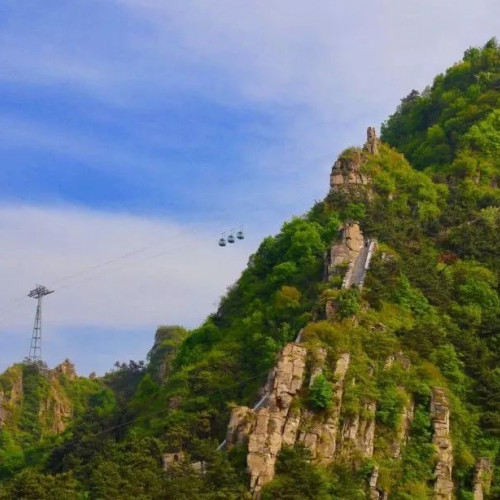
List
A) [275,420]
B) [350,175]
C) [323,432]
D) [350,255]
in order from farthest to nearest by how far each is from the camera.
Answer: [350,175] < [350,255] < [323,432] < [275,420]

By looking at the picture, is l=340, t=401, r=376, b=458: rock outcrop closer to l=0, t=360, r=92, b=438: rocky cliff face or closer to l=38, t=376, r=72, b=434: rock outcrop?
l=0, t=360, r=92, b=438: rocky cliff face

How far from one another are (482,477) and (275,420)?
30.1 ft

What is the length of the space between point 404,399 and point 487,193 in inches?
979

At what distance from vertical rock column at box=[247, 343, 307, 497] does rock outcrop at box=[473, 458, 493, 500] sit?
26.0ft

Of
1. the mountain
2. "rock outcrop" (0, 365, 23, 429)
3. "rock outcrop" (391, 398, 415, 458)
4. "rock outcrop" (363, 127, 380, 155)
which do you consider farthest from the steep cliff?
"rock outcrop" (391, 398, 415, 458)

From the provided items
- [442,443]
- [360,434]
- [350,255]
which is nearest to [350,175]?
[350,255]

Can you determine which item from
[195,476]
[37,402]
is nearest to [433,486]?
[195,476]

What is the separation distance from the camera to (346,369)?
4134 cm

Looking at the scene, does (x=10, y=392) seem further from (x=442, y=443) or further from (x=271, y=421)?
(x=442, y=443)

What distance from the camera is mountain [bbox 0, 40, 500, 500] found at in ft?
125

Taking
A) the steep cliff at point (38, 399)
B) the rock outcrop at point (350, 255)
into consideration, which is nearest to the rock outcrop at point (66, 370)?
the steep cliff at point (38, 399)

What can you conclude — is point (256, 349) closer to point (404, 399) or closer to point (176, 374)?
point (176, 374)

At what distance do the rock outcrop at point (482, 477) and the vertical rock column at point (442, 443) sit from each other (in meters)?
1.07

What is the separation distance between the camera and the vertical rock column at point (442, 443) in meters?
39.4
